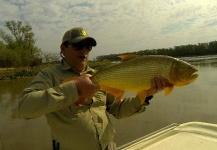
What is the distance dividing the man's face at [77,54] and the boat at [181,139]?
1.84 m

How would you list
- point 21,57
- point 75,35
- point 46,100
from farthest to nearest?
point 21,57
point 75,35
point 46,100

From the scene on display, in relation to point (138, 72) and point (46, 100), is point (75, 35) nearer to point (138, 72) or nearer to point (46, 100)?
point (138, 72)

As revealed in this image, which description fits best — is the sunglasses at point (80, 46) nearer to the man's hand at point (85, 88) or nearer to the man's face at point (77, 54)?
the man's face at point (77, 54)

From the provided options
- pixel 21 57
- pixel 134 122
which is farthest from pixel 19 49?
pixel 134 122

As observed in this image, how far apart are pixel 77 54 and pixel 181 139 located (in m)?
2.70

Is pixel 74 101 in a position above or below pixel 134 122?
above

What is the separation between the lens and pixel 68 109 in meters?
2.70

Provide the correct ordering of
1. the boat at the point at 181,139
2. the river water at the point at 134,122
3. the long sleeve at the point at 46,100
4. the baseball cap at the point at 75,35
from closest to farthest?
the long sleeve at the point at 46,100 → the baseball cap at the point at 75,35 → the boat at the point at 181,139 → the river water at the point at 134,122

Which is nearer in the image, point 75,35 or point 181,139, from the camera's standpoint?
point 75,35

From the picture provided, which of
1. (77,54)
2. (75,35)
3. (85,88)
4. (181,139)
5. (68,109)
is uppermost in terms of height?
(75,35)

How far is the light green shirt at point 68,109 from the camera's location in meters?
2.15

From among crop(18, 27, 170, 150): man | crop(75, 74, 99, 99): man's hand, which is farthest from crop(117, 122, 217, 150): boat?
crop(75, 74, 99, 99): man's hand

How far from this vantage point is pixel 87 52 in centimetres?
313

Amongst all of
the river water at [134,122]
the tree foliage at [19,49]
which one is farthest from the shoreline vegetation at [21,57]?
the river water at [134,122]
